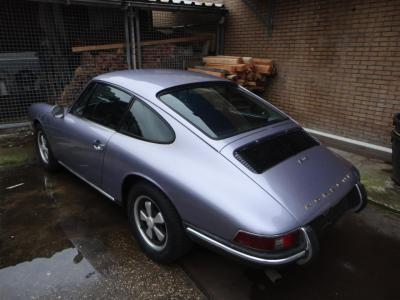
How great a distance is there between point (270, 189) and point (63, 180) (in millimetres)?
3109

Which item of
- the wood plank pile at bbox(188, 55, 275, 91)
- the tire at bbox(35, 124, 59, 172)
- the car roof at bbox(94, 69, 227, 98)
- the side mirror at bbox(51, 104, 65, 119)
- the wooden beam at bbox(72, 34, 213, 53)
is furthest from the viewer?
the wooden beam at bbox(72, 34, 213, 53)

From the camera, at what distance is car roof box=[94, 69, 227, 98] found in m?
2.83

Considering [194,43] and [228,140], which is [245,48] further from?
[228,140]

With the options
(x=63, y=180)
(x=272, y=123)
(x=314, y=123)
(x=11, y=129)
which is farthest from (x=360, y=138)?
(x=11, y=129)

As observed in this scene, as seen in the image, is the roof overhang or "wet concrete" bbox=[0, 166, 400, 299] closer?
"wet concrete" bbox=[0, 166, 400, 299]

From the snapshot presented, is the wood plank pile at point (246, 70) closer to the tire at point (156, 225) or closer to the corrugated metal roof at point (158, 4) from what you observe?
the corrugated metal roof at point (158, 4)

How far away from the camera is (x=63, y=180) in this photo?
13.8 ft

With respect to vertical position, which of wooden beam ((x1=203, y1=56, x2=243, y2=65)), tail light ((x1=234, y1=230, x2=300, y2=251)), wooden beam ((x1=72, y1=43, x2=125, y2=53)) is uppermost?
wooden beam ((x1=72, y1=43, x2=125, y2=53))

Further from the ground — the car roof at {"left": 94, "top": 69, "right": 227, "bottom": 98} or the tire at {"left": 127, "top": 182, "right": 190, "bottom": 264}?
the car roof at {"left": 94, "top": 69, "right": 227, "bottom": 98}

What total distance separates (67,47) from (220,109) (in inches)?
215

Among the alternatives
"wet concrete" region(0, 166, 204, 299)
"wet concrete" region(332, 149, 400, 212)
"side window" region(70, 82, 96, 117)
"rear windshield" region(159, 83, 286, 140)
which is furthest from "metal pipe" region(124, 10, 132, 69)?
"wet concrete" region(332, 149, 400, 212)

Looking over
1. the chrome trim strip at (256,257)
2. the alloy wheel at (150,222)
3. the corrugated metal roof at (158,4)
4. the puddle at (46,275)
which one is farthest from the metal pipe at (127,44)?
the chrome trim strip at (256,257)

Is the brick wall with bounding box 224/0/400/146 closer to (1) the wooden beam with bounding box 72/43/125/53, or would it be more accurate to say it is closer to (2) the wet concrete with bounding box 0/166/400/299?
(2) the wet concrete with bounding box 0/166/400/299

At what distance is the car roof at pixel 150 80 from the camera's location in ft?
9.30
